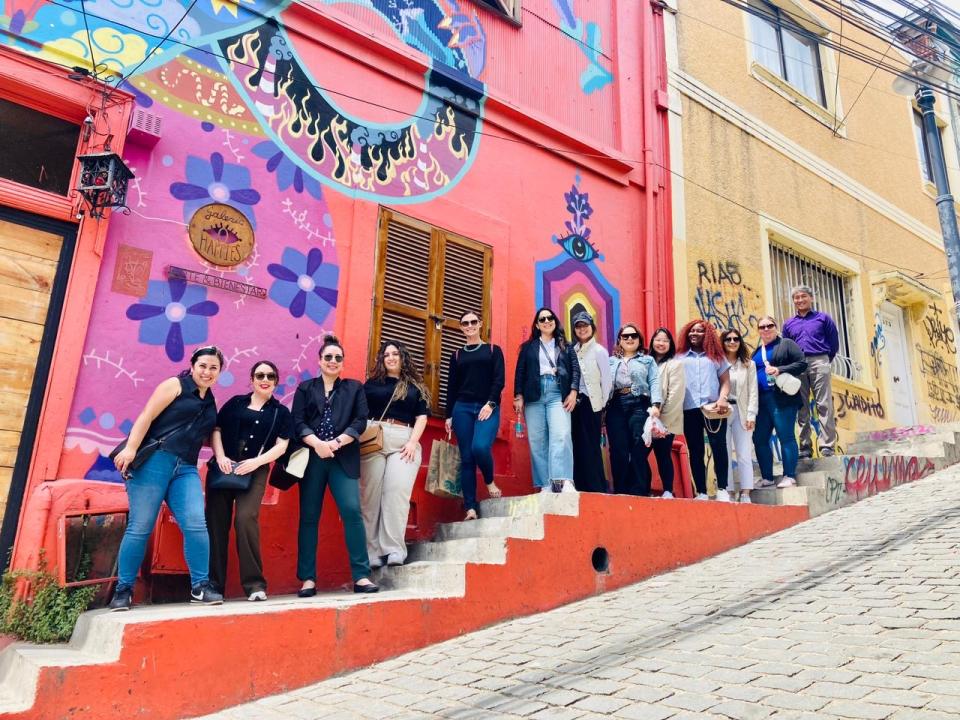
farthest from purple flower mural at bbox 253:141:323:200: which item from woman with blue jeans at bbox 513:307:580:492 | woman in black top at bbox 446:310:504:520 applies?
woman with blue jeans at bbox 513:307:580:492

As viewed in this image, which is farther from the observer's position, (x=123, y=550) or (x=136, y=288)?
(x=136, y=288)

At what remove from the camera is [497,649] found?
169 inches

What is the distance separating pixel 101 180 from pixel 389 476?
2.69 metres

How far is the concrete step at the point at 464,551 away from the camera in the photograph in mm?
5008

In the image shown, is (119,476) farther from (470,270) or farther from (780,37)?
(780,37)

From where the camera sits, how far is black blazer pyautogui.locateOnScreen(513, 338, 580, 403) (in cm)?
605

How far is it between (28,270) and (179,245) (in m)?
0.96

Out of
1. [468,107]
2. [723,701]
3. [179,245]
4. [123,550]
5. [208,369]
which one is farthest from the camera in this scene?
[468,107]

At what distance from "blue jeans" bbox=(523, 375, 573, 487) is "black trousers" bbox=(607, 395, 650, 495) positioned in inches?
23.9

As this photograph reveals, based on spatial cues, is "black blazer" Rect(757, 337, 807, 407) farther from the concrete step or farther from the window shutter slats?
the concrete step

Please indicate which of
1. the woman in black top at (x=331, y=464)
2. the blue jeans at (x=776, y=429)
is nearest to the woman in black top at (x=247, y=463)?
the woman in black top at (x=331, y=464)

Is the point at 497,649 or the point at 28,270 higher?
the point at 28,270

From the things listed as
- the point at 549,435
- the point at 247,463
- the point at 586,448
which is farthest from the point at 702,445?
the point at 247,463

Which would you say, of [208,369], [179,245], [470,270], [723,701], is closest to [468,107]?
[470,270]
